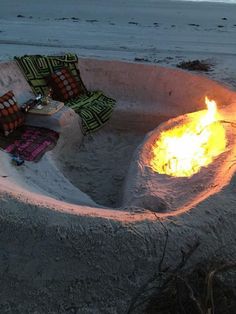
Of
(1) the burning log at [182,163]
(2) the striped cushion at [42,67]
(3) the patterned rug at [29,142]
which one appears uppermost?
(2) the striped cushion at [42,67]

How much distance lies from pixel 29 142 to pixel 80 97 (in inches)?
53.9

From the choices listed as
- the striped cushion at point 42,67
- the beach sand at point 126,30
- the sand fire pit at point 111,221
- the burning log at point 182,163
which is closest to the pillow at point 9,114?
the sand fire pit at point 111,221

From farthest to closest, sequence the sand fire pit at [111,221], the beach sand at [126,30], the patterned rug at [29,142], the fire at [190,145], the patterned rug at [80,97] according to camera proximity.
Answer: the beach sand at [126,30], the patterned rug at [80,97], the patterned rug at [29,142], the fire at [190,145], the sand fire pit at [111,221]

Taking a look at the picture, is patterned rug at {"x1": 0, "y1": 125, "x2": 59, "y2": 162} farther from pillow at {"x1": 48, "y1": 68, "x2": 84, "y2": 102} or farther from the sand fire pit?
pillow at {"x1": 48, "y1": 68, "x2": 84, "y2": 102}

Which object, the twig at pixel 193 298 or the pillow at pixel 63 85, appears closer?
the twig at pixel 193 298

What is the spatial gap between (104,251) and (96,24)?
23.0ft

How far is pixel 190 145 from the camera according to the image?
4.61m

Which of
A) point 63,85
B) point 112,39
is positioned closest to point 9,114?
point 63,85

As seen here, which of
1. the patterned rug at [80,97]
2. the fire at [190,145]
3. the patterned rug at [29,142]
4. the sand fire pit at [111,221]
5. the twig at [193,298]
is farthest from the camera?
the patterned rug at [80,97]

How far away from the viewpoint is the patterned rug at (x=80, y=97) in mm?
5746

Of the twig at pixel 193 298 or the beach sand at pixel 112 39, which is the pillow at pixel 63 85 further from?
the twig at pixel 193 298

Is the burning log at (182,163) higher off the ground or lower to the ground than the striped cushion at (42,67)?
lower

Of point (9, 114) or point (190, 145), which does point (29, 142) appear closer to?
point (9, 114)

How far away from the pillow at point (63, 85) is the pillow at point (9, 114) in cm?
79
